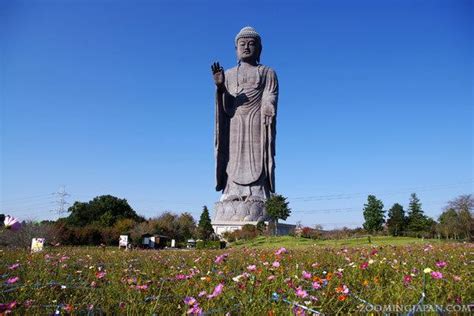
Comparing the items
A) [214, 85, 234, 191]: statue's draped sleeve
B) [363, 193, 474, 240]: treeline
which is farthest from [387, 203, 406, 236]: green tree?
[214, 85, 234, 191]: statue's draped sleeve

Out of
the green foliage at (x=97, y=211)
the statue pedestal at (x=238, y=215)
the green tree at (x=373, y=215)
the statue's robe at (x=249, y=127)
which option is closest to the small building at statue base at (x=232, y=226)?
the statue pedestal at (x=238, y=215)

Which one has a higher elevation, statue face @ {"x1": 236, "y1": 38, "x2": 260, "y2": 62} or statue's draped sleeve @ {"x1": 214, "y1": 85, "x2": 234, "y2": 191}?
statue face @ {"x1": 236, "y1": 38, "x2": 260, "y2": 62}

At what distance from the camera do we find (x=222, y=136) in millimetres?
31906

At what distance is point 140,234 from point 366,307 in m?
35.4

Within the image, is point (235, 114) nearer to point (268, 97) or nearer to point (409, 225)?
point (268, 97)

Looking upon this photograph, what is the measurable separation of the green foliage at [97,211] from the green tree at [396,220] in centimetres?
2818

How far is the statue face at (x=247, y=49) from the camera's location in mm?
31922

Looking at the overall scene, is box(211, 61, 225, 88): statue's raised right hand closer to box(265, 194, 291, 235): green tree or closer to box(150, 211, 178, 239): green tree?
box(265, 194, 291, 235): green tree

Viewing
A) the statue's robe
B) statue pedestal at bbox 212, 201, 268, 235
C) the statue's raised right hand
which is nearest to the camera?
the statue's raised right hand

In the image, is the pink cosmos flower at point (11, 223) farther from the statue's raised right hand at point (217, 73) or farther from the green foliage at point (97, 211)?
the green foliage at point (97, 211)

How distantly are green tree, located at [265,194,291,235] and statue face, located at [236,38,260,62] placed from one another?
1106 cm

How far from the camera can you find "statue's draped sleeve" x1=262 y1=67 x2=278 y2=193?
30641 millimetres

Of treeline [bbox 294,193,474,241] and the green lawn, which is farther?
treeline [bbox 294,193,474,241]

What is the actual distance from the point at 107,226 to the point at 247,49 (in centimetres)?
2346
